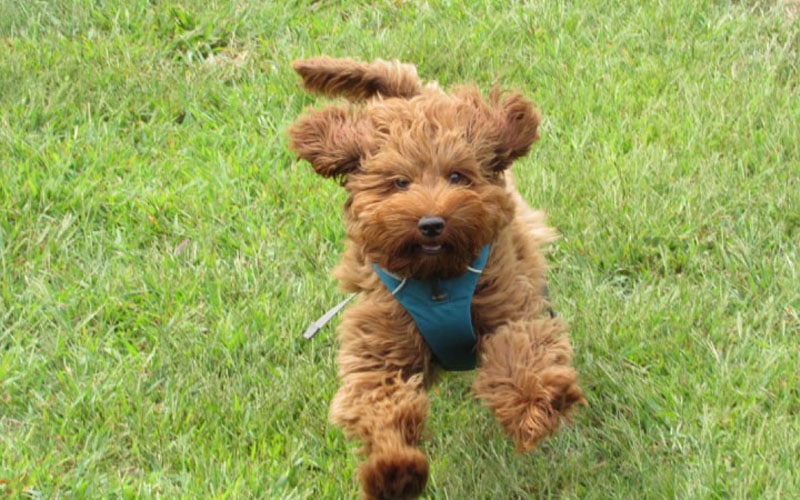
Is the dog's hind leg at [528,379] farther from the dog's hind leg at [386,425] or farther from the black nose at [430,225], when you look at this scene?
the black nose at [430,225]

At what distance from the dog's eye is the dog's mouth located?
24 centimetres

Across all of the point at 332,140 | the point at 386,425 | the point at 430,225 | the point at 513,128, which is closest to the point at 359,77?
the point at 332,140

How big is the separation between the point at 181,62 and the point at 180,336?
2641 mm

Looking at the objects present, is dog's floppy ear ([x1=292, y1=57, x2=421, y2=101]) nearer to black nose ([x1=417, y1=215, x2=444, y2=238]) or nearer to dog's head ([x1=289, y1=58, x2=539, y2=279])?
dog's head ([x1=289, y1=58, x2=539, y2=279])

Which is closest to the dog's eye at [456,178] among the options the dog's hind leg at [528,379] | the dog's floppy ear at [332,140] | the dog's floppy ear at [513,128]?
the dog's floppy ear at [513,128]

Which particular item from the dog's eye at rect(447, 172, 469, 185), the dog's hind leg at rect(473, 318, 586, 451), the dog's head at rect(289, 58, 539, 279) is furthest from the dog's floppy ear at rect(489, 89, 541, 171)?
the dog's hind leg at rect(473, 318, 586, 451)

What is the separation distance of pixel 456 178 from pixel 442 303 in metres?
0.44

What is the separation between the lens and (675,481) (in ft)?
15.8

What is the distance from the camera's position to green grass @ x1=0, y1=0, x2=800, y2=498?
5.21m

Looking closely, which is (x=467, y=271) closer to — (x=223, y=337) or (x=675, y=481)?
(x=675, y=481)

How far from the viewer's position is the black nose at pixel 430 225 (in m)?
4.46

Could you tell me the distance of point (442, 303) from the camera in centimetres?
479

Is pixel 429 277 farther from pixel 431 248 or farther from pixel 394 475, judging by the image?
pixel 394 475

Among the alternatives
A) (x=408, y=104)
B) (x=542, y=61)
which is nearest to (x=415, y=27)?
(x=542, y=61)
